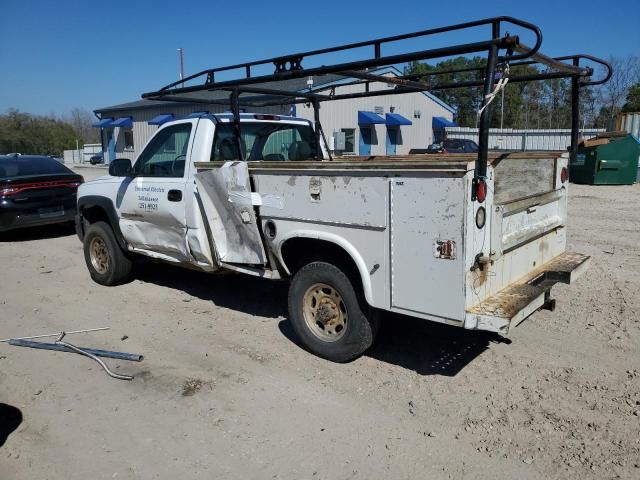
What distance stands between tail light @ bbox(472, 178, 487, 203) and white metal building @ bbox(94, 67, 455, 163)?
1986cm

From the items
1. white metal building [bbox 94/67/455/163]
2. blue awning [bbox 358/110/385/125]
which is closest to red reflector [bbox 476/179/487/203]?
white metal building [bbox 94/67/455/163]

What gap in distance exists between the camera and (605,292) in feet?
20.1

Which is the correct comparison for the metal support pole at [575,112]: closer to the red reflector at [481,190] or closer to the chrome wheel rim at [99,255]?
the red reflector at [481,190]

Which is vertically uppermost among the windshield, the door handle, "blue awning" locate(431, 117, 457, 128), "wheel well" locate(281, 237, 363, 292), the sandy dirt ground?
"blue awning" locate(431, 117, 457, 128)

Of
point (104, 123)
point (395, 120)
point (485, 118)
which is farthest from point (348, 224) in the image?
point (104, 123)

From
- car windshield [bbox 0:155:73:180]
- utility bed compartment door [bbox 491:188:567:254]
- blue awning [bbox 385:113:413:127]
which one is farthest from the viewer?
blue awning [bbox 385:113:413:127]

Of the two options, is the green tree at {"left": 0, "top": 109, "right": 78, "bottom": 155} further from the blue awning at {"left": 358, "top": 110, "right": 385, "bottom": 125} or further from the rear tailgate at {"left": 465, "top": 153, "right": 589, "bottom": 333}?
the rear tailgate at {"left": 465, "top": 153, "right": 589, "bottom": 333}

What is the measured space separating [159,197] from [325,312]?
240cm

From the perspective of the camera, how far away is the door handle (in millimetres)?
5508

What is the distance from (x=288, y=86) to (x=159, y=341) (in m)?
19.8

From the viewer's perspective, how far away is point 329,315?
14.8 ft

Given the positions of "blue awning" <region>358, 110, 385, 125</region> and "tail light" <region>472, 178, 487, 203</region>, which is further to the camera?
"blue awning" <region>358, 110, 385, 125</region>

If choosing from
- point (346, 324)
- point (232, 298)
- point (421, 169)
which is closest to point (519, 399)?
point (346, 324)

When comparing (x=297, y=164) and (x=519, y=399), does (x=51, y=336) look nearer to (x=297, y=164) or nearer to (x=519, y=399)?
(x=297, y=164)
